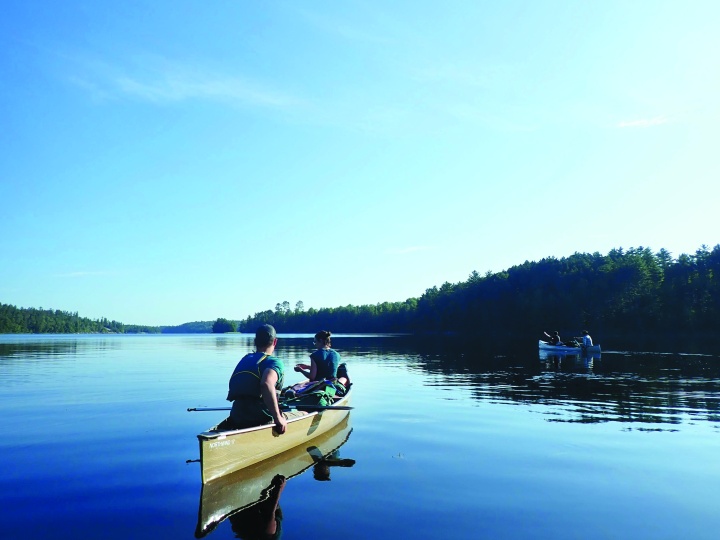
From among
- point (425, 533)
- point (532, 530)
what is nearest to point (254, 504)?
point (425, 533)

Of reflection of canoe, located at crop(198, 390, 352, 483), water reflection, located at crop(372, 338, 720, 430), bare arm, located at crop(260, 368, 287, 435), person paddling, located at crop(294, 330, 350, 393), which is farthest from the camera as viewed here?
water reflection, located at crop(372, 338, 720, 430)

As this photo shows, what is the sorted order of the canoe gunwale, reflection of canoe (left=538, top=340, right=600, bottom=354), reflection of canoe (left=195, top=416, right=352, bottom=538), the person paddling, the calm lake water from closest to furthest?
the calm lake water → reflection of canoe (left=195, top=416, right=352, bottom=538) → the canoe gunwale → the person paddling → reflection of canoe (left=538, top=340, right=600, bottom=354)

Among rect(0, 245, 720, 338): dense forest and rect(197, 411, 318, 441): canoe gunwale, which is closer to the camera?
rect(197, 411, 318, 441): canoe gunwale

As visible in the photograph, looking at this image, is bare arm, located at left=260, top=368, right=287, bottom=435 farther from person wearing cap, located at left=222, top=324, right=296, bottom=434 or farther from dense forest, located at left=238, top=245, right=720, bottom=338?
dense forest, located at left=238, top=245, right=720, bottom=338

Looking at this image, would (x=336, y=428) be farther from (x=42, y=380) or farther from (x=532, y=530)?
(x=42, y=380)

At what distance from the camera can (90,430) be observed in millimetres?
15109

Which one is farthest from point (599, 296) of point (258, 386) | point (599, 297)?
point (258, 386)

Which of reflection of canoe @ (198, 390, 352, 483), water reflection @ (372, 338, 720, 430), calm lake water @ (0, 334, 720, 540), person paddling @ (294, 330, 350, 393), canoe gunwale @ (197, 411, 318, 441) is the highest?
person paddling @ (294, 330, 350, 393)

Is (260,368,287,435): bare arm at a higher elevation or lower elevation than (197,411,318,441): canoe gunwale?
higher

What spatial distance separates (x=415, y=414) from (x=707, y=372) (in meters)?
22.2

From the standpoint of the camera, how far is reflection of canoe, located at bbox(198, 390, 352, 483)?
9.24m

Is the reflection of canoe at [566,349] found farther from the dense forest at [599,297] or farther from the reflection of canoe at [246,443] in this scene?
the dense forest at [599,297]

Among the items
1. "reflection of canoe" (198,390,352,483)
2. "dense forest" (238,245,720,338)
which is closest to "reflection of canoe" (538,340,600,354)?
"reflection of canoe" (198,390,352,483)

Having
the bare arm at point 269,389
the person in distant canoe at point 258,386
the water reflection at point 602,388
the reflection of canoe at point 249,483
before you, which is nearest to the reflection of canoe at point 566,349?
the water reflection at point 602,388
